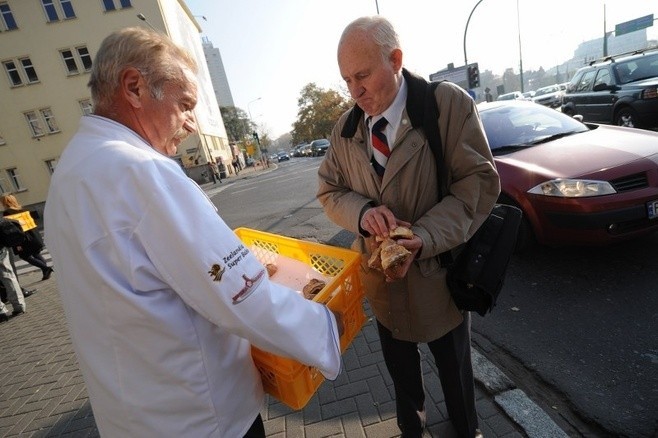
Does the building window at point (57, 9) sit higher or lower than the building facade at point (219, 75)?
lower

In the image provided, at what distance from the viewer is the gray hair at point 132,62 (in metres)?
1.12

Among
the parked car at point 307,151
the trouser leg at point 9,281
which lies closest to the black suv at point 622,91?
the trouser leg at point 9,281

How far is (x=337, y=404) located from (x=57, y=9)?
35.3m

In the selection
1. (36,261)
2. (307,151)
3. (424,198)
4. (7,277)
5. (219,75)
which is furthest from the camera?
(219,75)

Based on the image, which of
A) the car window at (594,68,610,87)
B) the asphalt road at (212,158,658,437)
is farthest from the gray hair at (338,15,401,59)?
the car window at (594,68,610,87)

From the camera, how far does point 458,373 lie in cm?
192

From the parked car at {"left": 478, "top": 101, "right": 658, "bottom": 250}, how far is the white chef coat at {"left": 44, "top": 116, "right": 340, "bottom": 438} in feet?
8.29

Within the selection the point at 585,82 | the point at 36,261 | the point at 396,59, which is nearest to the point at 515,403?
the point at 396,59

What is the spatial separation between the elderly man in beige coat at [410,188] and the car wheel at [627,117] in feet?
30.5

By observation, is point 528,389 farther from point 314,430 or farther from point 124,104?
point 124,104

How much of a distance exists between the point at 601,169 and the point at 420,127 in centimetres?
280

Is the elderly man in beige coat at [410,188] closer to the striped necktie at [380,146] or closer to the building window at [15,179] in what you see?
the striped necktie at [380,146]

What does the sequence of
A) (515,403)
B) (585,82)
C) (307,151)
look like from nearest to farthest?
(515,403)
(585,82)
(307,151)

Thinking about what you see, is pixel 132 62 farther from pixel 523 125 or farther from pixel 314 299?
pixel 523 125
